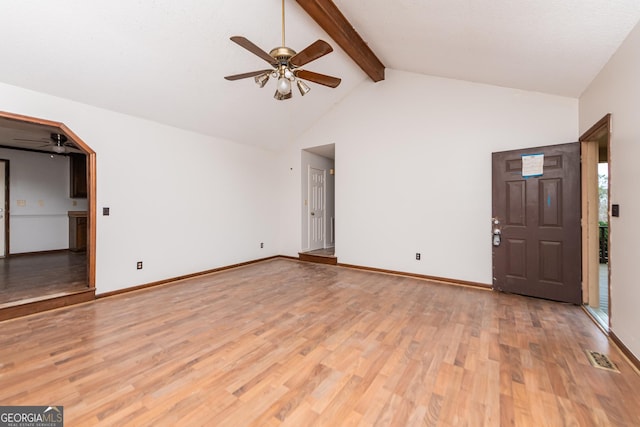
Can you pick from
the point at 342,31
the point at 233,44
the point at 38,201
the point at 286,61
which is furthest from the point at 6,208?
the point at 342,31

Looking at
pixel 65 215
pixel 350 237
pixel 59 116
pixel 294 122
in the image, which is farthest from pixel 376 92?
pixel 65 215

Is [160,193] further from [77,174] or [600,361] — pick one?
[600,361]

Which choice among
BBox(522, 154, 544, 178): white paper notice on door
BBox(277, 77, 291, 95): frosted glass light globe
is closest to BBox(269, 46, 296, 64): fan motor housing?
BBox(277, 77, 291, 95): frosted glass light globe

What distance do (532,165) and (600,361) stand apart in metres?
2.30

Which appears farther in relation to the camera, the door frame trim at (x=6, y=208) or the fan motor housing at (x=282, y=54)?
the door frame trim at (x=6, y=208)

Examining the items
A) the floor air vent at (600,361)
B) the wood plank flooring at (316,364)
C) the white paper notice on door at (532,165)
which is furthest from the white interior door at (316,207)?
the floor air vent at (600,361)

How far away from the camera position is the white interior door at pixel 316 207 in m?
6.30

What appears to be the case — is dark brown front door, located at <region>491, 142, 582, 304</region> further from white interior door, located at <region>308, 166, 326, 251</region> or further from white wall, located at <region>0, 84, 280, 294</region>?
white wall, located at <region>0, 84, 280, 294</region>

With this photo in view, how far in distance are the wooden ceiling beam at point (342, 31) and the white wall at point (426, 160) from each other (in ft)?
2.30

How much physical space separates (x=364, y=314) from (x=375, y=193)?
2.51 metres

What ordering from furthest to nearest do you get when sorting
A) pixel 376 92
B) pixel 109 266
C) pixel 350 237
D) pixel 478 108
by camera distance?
pixel 350 237 < pixel 376 92 < pixel 478 108 < pixel 109 266

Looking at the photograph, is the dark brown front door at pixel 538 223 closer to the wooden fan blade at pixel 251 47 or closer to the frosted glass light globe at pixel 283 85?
the frosted glass light globe at pixel 283 85

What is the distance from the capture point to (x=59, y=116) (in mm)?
3195

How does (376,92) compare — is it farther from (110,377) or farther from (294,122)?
(110,377)
